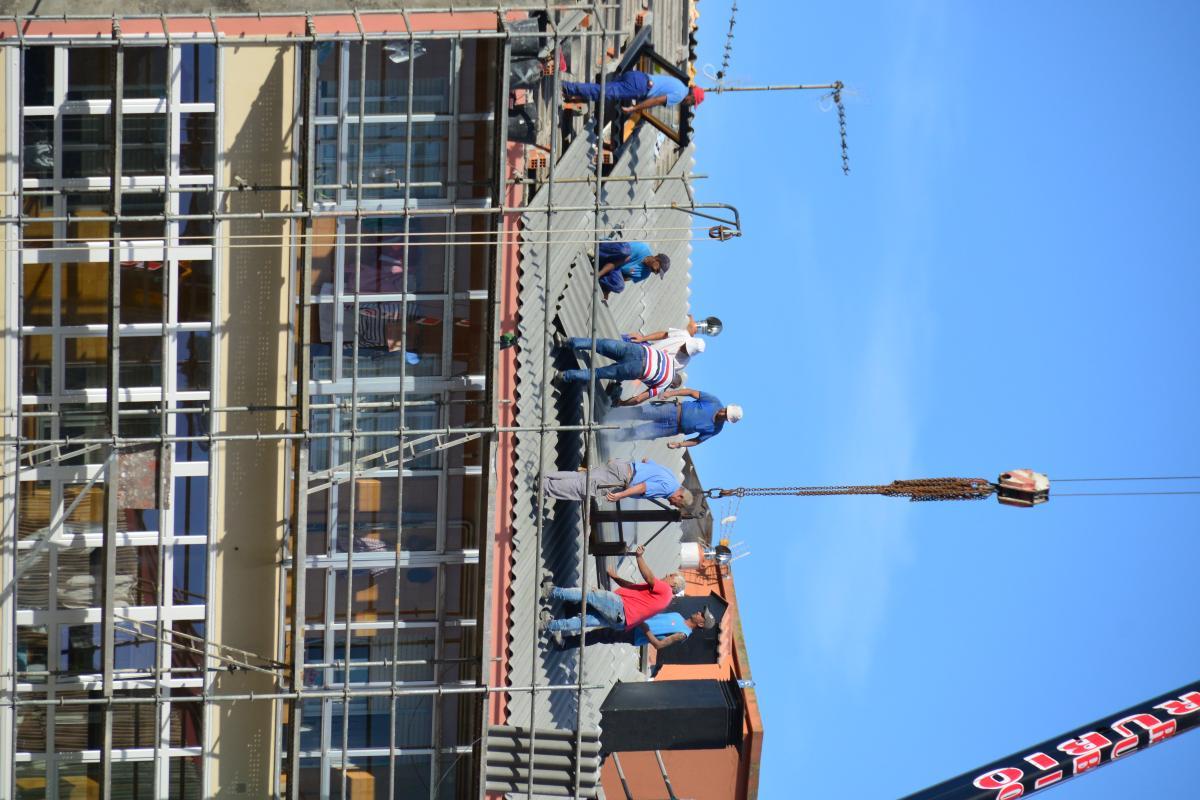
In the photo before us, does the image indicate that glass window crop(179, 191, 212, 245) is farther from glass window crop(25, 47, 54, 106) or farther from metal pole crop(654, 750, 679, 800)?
metal pole crop(654, 750, 679, 800)

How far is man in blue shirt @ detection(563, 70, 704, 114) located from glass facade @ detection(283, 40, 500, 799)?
147 cm

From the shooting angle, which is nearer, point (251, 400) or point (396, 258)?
point (251, 400)

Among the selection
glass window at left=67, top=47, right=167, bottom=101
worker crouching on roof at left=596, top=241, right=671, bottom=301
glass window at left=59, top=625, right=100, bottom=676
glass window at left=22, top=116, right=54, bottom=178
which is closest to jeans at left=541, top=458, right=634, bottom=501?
worker crouching on roof at left=596, top=241, right=671, bottom=301

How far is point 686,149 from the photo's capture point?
2642 cm

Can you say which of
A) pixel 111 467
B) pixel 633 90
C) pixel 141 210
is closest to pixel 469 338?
pixel 633 90

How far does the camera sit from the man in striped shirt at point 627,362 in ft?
78.4

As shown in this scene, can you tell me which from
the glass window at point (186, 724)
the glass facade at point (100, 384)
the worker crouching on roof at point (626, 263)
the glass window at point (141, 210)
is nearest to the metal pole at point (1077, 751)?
the worker crouching on roof at point (626, 263)

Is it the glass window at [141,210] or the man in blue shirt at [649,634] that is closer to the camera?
the glass window at [141,210]

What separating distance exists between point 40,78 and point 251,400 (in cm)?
548

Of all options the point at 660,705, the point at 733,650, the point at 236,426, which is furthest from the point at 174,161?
the point at 733,650

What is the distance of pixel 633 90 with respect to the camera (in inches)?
951

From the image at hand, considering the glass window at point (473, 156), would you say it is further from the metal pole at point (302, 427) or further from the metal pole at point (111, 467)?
the metal pole at point (111, 467)

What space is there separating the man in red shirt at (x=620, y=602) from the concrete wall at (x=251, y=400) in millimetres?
4197

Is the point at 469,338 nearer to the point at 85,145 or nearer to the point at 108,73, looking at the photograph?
the point at 85,145
